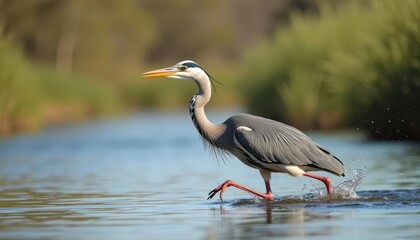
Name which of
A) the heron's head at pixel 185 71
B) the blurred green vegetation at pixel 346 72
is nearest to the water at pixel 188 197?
the blurred green vegetation at pixel 346 72

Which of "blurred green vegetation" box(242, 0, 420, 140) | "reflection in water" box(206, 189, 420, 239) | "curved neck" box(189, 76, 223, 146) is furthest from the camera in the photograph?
"blurred green vegetation" box(242, 0, 420, 140)

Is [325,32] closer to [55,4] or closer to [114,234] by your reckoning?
[114,234]

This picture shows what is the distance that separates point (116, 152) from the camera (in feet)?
77.4

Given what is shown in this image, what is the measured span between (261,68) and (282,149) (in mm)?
18386

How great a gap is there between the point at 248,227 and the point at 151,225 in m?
0.95

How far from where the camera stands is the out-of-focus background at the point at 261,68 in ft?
66.6

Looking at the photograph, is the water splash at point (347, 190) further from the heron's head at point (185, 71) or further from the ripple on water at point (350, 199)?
the heron's head at point (185, 71)

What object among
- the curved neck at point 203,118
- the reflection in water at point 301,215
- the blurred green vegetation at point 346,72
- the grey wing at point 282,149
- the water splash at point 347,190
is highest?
the blurred green vegetation at point 346,72

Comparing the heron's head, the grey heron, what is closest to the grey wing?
the grey heron

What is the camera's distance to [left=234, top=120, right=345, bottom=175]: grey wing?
12.2 meters

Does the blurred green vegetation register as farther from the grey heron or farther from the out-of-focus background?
the grey heron

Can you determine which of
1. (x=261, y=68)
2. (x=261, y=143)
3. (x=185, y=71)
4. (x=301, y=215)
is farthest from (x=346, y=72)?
(x=301, y=215)

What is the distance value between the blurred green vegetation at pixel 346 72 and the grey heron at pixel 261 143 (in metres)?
6.60

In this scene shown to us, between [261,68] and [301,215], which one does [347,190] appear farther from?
[261,68]
